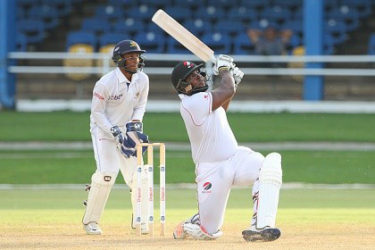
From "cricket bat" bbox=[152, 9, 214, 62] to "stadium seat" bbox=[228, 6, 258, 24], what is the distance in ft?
65.0

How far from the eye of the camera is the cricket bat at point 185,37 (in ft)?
37.4

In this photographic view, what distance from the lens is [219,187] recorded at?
420 inches

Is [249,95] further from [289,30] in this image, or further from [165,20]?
[165,20]

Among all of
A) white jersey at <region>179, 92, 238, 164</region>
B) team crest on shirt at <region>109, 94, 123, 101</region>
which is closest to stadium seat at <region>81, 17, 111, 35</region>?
team crest on shirt at <region>109, 94, 123, 101</region>

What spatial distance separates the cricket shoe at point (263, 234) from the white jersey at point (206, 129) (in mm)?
750

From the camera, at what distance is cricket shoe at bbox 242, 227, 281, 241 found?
404 inches

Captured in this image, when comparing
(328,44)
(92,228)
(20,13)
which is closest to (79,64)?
(20,13)

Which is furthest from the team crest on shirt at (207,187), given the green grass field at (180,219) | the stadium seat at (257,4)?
the stadium seat at (257,4)

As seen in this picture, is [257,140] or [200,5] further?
[200,5]

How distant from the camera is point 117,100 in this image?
1191 cm

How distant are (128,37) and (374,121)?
8250 millimetres

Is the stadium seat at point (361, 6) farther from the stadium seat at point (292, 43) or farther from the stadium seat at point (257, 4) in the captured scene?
the stadium seat at point (292, 43)

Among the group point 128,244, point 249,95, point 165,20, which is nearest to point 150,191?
point 128,244

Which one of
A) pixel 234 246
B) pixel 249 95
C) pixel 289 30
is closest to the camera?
pixel 234 246
